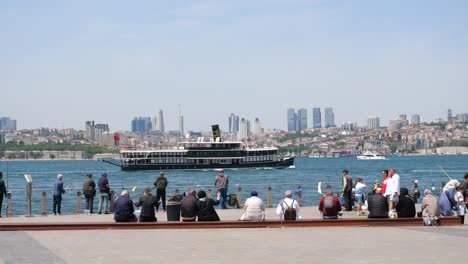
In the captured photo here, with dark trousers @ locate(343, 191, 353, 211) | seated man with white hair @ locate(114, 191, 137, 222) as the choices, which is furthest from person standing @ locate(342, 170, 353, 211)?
seated man with white hair @ locate(114, 191, 137, 222)

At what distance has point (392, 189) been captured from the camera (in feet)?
76.9

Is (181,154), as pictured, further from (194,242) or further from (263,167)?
(194,242)

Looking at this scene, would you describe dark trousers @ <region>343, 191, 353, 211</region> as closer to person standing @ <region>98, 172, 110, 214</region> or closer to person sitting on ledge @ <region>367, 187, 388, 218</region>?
person sitting on ledge @ <region>367, 187, 388, 218</region>

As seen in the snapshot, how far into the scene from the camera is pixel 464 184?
24.2 metres

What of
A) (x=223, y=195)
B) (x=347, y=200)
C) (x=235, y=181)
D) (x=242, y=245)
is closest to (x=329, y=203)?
(x=347, y=200)

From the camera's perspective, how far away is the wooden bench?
69.9ft

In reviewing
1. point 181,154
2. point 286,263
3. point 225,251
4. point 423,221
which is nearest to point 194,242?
point 225,251

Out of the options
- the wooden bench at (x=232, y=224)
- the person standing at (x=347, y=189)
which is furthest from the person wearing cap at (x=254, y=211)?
the person standing at (x=347, y=189)

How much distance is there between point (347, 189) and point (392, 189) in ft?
11.8

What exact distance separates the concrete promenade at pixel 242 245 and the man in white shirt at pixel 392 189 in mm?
2664

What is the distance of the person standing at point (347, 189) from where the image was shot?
26.8 meters

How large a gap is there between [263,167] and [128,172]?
18.1 m

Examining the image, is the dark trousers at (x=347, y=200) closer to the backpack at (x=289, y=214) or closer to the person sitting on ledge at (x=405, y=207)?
the person sitting on ledge at (x=405, y=207)

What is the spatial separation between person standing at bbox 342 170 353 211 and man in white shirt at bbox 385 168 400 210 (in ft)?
10.3
